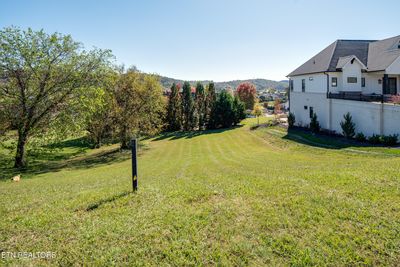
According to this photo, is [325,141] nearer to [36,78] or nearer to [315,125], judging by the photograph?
[315,125]

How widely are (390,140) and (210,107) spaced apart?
3439 centimetres

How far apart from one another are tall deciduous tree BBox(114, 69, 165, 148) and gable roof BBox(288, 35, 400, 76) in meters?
18.4

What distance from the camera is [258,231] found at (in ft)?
14.5

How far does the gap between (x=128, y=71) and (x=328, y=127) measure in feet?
72.1

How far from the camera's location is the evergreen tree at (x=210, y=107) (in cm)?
4759

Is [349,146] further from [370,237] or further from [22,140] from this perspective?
[22,140]

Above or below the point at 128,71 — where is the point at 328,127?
below

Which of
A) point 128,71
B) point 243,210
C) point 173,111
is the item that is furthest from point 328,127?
point 173,111

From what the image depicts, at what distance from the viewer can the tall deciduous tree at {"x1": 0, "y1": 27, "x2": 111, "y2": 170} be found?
1584 cm

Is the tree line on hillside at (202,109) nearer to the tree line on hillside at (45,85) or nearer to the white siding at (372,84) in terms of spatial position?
the white siding at (372,84)

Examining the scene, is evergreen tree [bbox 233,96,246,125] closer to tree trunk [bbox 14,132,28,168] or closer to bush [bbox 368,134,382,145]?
bush [bbox 368,134,382,145]

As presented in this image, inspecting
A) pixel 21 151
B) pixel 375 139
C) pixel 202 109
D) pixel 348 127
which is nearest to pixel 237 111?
pixel 202 109

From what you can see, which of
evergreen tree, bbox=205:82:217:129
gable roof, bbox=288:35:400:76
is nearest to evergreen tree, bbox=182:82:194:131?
evergreen tree, bbox=205:82:217:129

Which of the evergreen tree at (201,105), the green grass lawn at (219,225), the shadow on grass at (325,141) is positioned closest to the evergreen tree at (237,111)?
the evergreen tree at (201,105)
